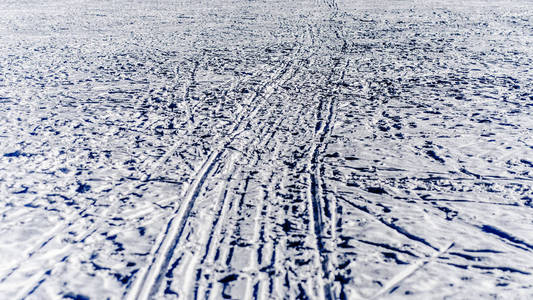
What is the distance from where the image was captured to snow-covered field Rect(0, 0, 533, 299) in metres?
3.75

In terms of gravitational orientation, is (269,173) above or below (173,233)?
above

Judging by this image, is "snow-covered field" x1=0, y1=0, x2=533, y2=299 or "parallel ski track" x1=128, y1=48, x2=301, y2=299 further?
"snow-covered field" x1=0, y1=0, x2=533, y2=299

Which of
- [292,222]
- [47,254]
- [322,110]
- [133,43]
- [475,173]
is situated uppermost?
[133,43]

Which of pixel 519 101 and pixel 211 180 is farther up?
pixel 519 101

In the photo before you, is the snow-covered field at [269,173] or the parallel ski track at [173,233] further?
the snow-covered field at [269,173]

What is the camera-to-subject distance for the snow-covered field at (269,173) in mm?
3746

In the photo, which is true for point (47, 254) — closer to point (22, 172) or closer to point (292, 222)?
point (22, 172)

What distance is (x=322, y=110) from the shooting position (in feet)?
24.4

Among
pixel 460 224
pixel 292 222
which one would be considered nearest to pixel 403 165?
pixel 460 224

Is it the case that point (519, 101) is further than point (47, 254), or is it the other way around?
point (519, 101)

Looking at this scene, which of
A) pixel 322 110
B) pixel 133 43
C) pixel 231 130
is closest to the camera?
pixel 231 130

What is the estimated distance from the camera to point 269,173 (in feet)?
17.8

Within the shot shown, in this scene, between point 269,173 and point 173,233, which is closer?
point 173,233

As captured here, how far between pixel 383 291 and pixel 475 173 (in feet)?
8.52
